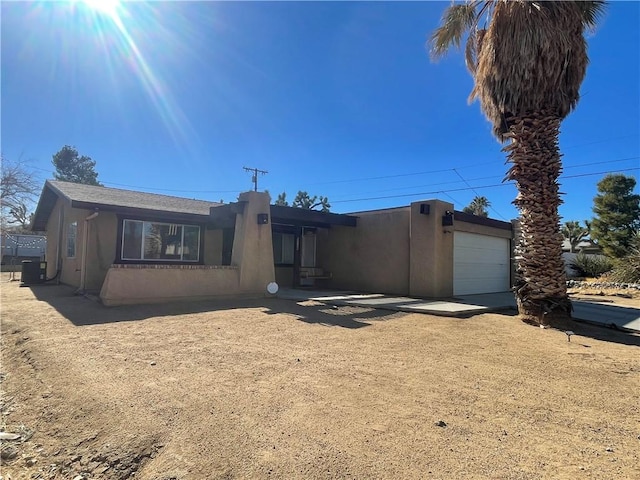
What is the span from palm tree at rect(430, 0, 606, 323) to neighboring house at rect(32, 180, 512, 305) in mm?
3978

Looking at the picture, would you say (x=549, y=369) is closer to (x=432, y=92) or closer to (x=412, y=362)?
(x=412, y=362)

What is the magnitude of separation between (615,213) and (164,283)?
2678cm

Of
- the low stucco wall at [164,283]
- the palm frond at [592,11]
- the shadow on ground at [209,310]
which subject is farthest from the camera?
the low stucco wall at [164,283]

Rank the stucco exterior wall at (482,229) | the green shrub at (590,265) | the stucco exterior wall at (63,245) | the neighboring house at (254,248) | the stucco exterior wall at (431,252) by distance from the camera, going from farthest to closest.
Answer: the green shrub at (590,265) → the stucco exterior wall at (482,229) → the stucco exterior wall at (63,245) → the stucco exterior wall at (431,252) → the neighboring house at (254,248)

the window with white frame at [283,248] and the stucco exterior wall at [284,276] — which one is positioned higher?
the window with white frame at [283,248]

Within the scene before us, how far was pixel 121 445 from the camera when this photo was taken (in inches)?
117

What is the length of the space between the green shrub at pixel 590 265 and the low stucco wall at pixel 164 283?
68.3 ft

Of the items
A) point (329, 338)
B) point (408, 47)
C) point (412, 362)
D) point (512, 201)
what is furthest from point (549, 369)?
point (408, 47)

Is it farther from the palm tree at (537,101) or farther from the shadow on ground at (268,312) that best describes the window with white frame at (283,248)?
the palm tree at (537,101)

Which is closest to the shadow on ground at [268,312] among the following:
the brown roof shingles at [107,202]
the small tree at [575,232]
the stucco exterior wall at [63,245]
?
the stucco exterior wall at [63,245]

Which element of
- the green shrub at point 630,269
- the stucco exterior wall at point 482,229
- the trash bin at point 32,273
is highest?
the stucco exterior wall at point 482,229

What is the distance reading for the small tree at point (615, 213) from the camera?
76.5ft

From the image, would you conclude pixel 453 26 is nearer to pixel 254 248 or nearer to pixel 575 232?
pixel 254 248

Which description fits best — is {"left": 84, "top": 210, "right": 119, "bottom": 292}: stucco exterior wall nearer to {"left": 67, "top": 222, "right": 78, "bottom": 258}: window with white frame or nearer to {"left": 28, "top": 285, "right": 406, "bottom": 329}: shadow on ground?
{"left": 28, "top": 285, "right": 406, "bottom": 329}: shadow on ground
